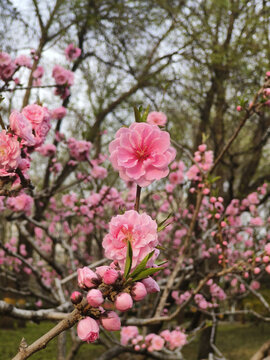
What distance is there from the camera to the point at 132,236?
83 centimetres

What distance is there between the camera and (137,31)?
661 cm

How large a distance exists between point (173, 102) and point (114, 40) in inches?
72.0

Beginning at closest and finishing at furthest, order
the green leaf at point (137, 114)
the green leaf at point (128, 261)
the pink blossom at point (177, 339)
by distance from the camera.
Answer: the green leaf at point (128, 261) < the green leaf at point (137, 114) < the pink blossom at point (177, 339)

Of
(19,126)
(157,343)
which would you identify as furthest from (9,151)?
(157,343)

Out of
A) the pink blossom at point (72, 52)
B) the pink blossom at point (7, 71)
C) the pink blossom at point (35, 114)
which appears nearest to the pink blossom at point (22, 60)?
the pink blossom at point (7, 71)

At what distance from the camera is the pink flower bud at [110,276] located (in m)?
0.75

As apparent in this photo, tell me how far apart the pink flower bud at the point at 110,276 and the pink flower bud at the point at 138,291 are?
53 millimetres

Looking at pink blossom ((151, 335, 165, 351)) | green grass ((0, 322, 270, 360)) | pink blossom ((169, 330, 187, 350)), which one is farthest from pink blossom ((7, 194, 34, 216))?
green grass ((0, 322, 270, 360))

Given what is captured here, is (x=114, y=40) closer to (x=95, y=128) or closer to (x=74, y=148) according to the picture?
(x=95, y=128)

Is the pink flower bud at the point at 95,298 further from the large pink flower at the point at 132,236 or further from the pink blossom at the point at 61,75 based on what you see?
the pink blossom at the point at 61,75

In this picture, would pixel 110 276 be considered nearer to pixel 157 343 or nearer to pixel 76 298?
pixel 76 298

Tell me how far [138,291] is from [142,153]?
0.38 m

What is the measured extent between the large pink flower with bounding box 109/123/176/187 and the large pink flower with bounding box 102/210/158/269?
0.14 meters

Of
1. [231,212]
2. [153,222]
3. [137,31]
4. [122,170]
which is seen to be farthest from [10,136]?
[137,31]
